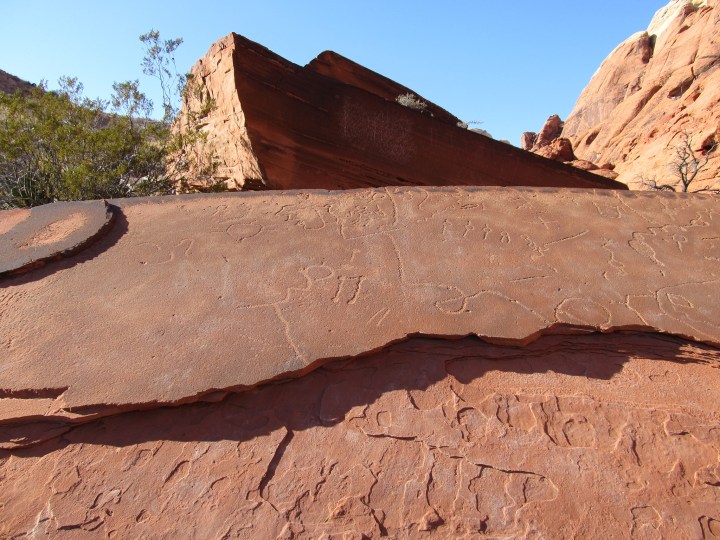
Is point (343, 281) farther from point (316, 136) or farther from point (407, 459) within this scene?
point (316, 136)

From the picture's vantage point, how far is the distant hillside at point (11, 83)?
45.0 ft

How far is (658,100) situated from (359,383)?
14078 mm

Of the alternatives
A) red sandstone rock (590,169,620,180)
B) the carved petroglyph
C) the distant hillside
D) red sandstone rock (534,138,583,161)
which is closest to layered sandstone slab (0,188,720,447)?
the carved petroglyph

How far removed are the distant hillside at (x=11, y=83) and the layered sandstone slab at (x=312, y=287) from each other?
14.9 m

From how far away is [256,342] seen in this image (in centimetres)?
168

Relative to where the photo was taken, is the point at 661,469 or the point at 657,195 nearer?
the point at 661,469

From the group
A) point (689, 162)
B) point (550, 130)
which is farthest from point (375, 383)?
point (550, 130)

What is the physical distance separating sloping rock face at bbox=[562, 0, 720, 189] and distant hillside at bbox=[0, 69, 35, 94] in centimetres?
1621

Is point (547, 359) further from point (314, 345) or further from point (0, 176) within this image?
point (0, 176)

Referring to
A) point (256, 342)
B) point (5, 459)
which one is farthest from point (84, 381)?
point (256, 342)

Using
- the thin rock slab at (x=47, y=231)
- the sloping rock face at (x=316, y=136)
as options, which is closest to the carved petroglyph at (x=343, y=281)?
the thin rock slab at (x=47, y=231)

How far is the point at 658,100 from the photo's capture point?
12.4 m

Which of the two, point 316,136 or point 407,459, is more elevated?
point 316,136

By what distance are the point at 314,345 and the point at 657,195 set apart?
2280mm
